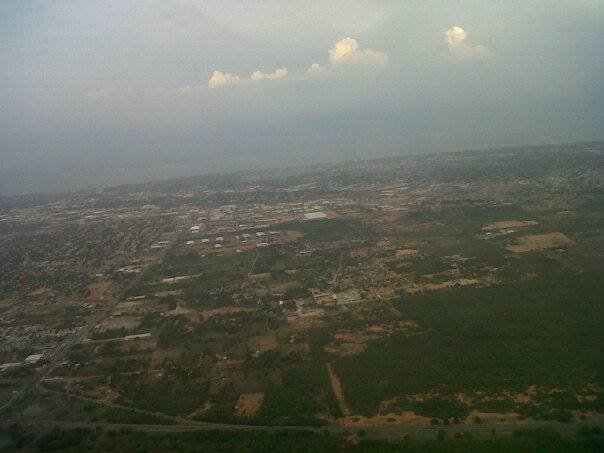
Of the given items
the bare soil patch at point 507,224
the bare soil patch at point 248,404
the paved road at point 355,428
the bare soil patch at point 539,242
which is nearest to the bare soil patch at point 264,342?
the bare soil patch at point 248,404

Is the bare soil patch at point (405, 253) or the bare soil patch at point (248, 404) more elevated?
the bare soil patch at point (405, 253)


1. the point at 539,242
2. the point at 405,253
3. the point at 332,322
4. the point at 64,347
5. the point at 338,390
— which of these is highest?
the point at 539,242

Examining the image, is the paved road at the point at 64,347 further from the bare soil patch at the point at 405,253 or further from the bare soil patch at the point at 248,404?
A: the bare soil patch at the point at 405,253

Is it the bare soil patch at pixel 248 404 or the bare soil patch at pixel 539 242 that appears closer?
the bare soil patch at pixel 248 404

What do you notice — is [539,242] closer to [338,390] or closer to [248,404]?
[338,390]

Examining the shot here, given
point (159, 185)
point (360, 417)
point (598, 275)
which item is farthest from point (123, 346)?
point (159, 185)

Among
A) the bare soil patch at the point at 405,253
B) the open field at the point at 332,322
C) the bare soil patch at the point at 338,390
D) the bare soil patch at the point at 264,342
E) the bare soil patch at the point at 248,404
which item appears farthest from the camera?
the bare soil patch at the point at 405,253

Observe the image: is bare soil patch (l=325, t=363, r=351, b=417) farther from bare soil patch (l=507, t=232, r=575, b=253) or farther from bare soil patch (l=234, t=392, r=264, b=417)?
bare soil patch (l=507, t=232, r=575, b=253)

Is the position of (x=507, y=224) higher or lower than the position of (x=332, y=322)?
higher

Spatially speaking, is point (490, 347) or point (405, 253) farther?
point (405, 253)

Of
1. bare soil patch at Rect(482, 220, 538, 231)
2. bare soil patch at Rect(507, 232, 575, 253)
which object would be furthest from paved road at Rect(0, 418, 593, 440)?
bare soil patch at Rect(482, 220, 538, 231)

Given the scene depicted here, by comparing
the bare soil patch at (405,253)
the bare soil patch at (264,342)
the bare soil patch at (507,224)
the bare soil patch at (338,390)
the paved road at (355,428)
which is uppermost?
the bare soil patch at (507,224)

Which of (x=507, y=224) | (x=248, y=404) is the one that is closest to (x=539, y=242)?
(x=507, y=224)
